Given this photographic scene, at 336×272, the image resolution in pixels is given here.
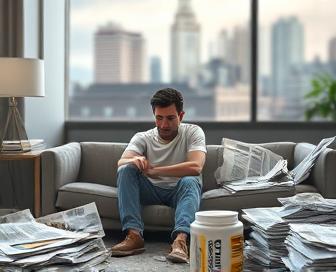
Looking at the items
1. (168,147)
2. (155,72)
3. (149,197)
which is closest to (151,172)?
(149,197)

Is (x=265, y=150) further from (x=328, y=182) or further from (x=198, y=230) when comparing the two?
(x=198, y=230)

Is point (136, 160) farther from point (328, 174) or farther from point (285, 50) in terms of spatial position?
point (285, 50)

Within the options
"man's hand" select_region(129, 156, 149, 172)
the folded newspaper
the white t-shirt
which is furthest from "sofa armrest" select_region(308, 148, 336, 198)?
"man's hand" select_region(129, 156, 149, 172)

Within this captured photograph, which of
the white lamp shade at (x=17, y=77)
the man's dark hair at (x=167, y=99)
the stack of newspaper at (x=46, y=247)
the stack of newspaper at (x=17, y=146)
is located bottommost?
the stack of newspaper at (x=46, y=247)

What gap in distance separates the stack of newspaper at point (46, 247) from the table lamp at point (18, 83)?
3.68 feet

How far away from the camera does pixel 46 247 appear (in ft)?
7.60

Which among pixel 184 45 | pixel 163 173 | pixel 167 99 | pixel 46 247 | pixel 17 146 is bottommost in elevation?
pixel 46 247

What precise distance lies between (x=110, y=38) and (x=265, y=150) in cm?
186

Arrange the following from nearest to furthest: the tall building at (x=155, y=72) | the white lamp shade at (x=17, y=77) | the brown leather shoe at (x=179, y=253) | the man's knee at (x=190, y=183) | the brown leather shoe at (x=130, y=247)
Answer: the brown leather shoe at (x=179, y=253) → the brown leather shoe at (x=130, y=247) → the man's knee at (x=190, y=183) → the white lamp shade at (x=17, y=77) → the tall building at (x=155, y=72)

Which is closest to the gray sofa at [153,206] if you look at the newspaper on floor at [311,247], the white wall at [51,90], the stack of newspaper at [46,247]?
the white wall at [51,90]

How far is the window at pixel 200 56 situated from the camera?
4.73m

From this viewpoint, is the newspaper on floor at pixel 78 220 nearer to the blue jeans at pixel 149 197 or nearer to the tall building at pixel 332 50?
the blue jeans at pixel 149 197

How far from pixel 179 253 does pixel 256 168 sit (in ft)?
3.63

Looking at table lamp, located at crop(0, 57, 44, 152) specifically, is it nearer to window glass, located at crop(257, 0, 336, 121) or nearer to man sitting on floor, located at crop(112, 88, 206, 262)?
man sitting on floor, located at crop(112, 88, 206, 262)
